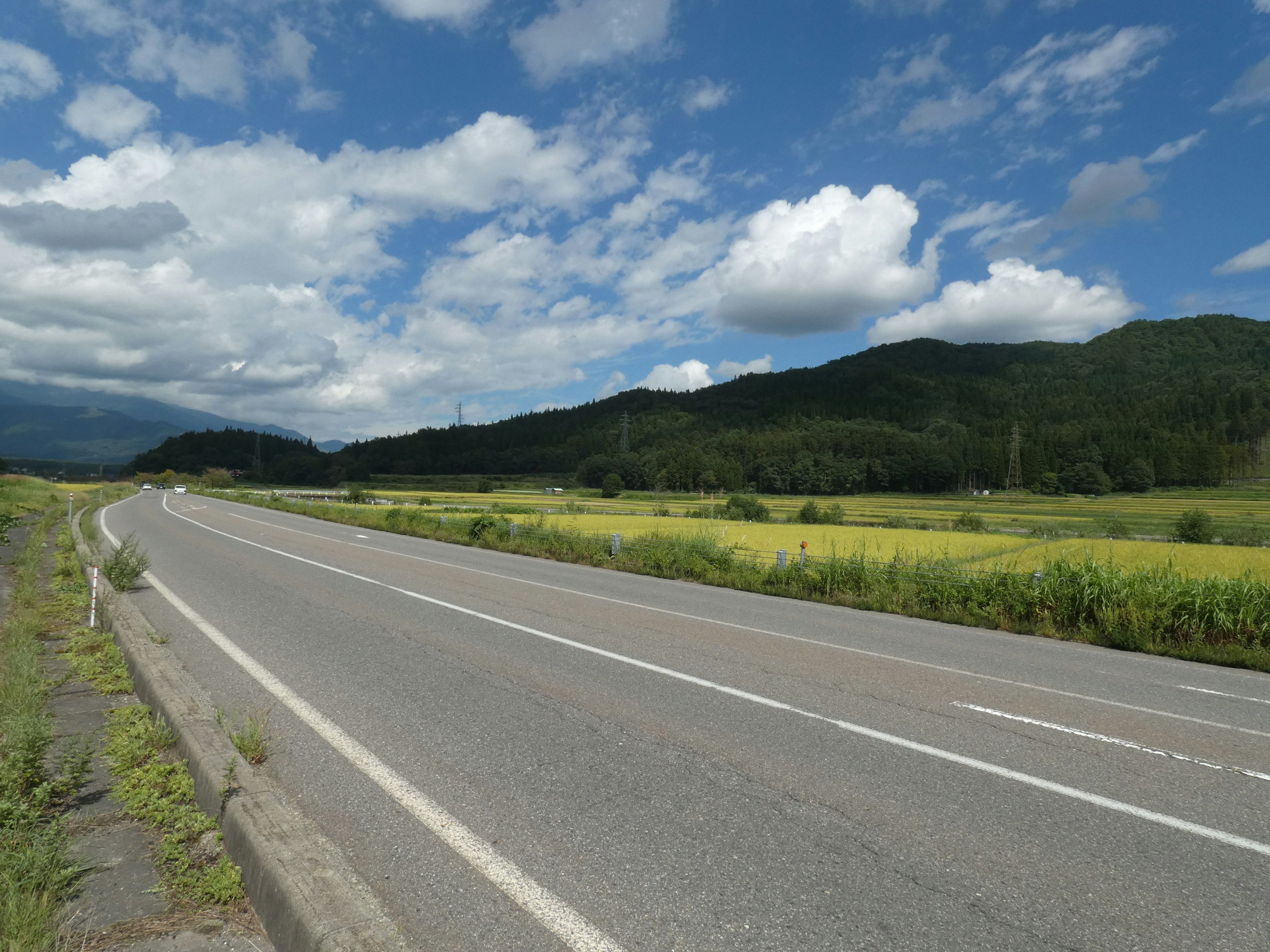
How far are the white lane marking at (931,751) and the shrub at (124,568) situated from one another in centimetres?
627

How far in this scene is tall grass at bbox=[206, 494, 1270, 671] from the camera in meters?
8.80

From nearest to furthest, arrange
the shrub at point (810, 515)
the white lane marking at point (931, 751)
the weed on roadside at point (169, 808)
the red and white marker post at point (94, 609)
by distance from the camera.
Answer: the weed on roadside at point (169, 808)
the white lane marking at point (931, 751)
the red and white marker post at point (94, 609)
the shrub at point (810, 515)

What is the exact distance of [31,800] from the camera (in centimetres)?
364

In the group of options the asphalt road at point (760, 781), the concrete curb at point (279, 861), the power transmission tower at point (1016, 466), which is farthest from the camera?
the power transmission tower at point (1016, 466)

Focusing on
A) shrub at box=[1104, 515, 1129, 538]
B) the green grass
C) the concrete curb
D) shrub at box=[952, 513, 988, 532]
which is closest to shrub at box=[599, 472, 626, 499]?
shrub at box=[952, 513, 988, 532]

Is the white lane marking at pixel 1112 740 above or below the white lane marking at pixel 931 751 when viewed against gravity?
below

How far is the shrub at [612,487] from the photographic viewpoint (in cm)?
8981

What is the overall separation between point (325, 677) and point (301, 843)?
3438 mm

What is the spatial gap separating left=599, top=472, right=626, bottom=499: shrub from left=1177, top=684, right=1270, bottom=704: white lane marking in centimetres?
8034

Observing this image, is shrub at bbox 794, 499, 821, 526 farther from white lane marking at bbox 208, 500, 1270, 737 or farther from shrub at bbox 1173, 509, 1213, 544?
white lane marking at bbox 208, 500, 1270, 737

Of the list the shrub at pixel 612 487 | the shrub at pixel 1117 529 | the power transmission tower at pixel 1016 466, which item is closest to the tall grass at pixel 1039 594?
the shrub at pixel 1117 529

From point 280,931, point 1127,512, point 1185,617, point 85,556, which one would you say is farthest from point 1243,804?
point 1127,512

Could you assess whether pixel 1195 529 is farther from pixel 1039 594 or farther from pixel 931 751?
pixel 931 751

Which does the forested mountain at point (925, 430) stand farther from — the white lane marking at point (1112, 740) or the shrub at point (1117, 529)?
the white lane marking at point (1112, 740)
